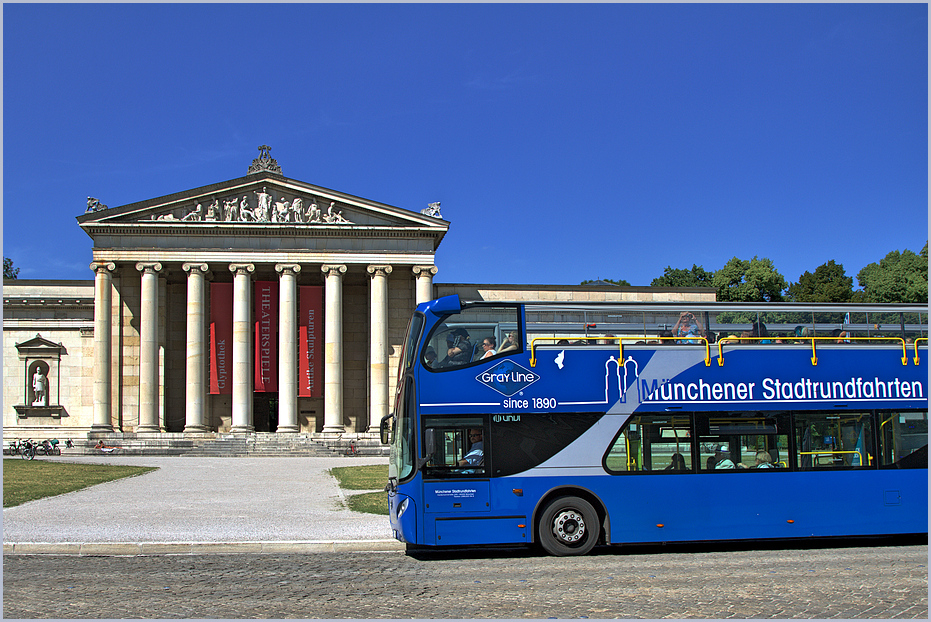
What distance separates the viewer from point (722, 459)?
40.7 feet

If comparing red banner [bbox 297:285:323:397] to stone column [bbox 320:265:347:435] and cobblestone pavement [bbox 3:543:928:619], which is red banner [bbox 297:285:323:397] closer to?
stone column [bbox 320:265:347:435]

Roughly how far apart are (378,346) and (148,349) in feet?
46.9

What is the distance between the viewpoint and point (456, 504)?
39.0 ft

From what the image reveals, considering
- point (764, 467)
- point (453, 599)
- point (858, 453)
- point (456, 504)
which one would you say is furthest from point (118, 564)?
point (858, 453)

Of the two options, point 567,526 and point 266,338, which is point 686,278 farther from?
point 567,526

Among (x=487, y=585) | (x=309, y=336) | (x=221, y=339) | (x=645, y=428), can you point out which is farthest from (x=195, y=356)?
(x=487, y=585)

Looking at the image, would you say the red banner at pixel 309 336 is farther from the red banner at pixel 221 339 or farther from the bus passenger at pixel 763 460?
the bus passenger at pixel 763 460

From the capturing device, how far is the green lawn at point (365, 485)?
61.4 ft

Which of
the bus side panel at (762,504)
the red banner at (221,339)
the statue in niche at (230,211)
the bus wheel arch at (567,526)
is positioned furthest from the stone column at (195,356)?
the bus side panel at (762,504)

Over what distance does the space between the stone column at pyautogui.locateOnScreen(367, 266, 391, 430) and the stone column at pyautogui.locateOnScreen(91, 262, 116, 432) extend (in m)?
16.2

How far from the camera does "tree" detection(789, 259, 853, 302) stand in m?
85.3

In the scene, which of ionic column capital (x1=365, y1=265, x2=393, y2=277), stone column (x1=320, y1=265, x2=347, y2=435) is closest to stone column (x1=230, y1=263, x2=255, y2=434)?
stone column (x1=320, y1=265, x2=347, y2=435)

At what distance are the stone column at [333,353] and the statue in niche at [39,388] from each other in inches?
771

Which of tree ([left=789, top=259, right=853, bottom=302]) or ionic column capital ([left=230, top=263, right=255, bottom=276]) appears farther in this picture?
tree ([left=789, top=259, right=853, bottom=302])
